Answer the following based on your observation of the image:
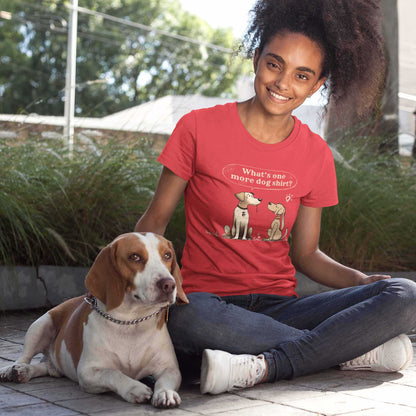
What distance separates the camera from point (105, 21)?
35.9 metres

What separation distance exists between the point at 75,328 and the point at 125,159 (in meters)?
2.85

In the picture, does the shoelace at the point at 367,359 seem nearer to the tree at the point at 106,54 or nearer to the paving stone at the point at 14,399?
the paving stone at the point at 14,399

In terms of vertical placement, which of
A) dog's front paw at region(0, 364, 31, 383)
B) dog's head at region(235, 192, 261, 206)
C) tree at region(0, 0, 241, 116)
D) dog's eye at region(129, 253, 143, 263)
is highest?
tree at region(0, 0, 241, 116)

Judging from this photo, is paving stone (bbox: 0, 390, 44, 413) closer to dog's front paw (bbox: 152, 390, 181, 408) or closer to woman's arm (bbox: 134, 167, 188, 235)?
dog's front paw (bbox: 152, 390, 181, 408)

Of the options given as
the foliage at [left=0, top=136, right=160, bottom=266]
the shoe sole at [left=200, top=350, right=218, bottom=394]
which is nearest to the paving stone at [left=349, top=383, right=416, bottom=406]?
the shoe sole at [left=200, top=350, right=218, bottom=394]

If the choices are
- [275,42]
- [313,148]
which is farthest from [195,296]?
[275,42]

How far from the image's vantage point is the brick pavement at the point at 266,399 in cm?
243

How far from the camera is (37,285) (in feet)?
16.3

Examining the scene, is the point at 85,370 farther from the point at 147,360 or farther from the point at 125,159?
the point at 125,159

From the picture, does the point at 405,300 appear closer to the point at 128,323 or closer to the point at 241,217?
the point at 241,217

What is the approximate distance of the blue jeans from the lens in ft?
9.38

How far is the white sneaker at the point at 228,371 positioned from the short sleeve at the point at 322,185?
962 millimetres

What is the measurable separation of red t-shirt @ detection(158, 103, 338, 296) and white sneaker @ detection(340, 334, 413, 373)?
46cm

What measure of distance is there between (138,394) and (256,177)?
118 cm
